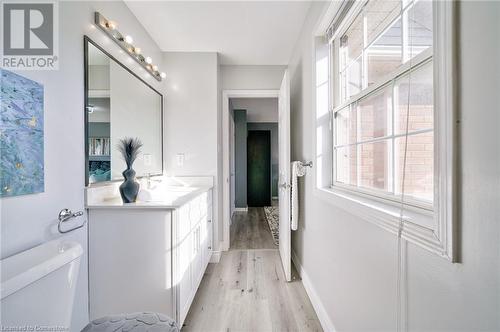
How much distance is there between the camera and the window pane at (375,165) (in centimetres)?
106

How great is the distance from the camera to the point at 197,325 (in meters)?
1.62

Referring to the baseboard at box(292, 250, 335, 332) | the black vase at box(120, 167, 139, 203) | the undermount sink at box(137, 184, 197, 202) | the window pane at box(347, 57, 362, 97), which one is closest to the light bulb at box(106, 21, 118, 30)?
the black vase at box(120, 167, 139, 203)

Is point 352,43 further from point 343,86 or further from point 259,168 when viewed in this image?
point 259,168

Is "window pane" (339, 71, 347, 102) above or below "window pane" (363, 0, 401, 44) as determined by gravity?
below

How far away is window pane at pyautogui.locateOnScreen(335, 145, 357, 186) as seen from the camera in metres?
1.39

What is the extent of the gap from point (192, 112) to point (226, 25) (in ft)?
3.23

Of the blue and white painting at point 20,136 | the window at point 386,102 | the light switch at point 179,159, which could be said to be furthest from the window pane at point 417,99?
the light switch at point 179,159

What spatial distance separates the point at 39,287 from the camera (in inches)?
31.4

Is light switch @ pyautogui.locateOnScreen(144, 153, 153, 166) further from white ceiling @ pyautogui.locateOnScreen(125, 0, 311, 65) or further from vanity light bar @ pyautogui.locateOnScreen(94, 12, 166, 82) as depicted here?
white ceiling @ pyautogui.locateOnScreen(125, 0, 311, 65)

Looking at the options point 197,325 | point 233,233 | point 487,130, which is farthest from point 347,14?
point 233,233

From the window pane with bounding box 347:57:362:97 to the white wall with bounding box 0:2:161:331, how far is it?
5.25ft

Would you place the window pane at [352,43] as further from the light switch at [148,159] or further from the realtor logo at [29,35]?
the light switch at [148,159]

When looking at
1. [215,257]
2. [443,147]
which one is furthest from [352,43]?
[215,257]

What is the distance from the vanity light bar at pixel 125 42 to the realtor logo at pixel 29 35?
1.12 ft
